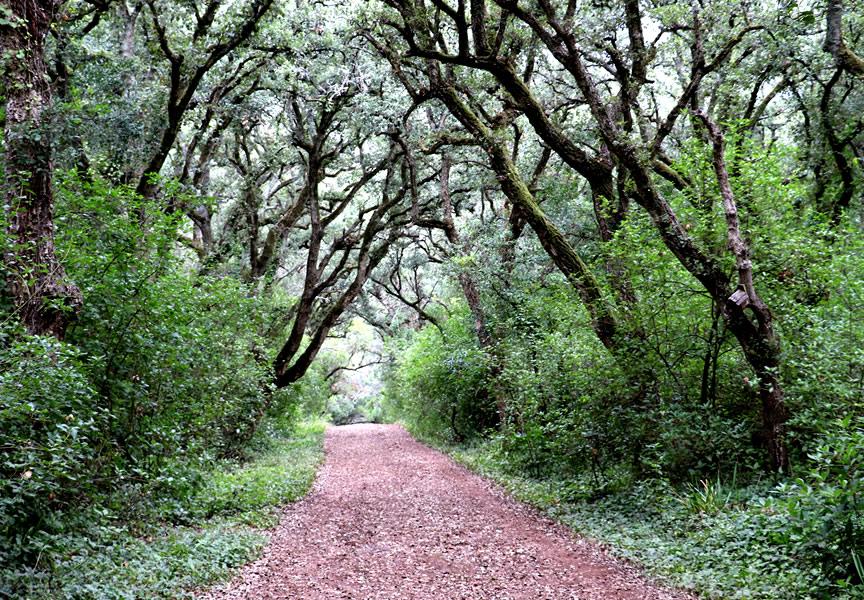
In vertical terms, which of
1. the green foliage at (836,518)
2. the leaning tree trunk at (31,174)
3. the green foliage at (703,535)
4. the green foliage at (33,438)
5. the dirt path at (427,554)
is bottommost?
the dirt path at (427,554)

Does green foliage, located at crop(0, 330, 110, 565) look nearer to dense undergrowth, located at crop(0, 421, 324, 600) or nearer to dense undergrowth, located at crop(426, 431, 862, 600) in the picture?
dense undergrowth, located at crop(0, 421, 324, 600)

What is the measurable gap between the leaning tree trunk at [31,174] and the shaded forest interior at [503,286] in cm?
2

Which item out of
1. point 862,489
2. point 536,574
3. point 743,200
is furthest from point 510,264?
point 862,489

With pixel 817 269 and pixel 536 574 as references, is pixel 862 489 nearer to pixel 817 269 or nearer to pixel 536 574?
pixel 536 574

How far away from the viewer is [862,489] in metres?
4.20

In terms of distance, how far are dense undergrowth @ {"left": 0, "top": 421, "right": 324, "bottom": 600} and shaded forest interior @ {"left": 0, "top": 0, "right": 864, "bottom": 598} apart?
0.04 metres

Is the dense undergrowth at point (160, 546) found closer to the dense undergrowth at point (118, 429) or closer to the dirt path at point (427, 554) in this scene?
the dense undergrowth at point (118, 429)

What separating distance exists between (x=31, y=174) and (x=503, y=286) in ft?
34.7

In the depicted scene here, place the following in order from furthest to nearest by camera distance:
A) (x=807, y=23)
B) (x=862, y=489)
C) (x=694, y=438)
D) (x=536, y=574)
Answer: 1. (x=807, y=23)
2. (x=694, y=438)
3. (x=536, y=574)
4. (x=862, y=489)

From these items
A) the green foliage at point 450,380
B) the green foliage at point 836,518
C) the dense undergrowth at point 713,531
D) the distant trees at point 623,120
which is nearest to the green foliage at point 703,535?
the dense undergrowth at point 713,531

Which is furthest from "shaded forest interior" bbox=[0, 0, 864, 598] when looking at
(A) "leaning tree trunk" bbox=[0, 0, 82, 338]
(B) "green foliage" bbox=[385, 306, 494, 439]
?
(B) "green foliage" bbox=[385, 306, 494, 439]

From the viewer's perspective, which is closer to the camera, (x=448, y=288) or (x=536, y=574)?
(x=536, y=574)

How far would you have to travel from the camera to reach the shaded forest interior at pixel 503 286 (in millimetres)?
4926

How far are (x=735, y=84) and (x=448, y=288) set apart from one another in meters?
14.5
